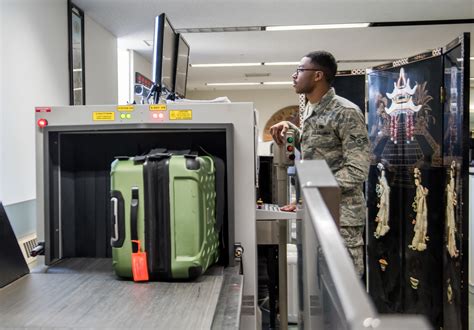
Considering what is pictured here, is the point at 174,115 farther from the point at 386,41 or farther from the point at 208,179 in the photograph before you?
the point at 386,41

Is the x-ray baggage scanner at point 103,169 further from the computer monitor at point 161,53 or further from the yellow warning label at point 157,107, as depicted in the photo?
the computer monitor at point 161,53

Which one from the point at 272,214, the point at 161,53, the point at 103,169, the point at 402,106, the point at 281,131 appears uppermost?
the point at 161,53

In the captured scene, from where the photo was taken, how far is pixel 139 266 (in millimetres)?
1446

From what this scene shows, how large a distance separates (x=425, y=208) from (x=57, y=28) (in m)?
3.49

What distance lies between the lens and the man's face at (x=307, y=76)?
2.22 m

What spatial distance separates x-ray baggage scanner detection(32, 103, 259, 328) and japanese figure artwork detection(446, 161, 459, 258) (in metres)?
1.49

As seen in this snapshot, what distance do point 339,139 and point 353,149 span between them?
0.12 m

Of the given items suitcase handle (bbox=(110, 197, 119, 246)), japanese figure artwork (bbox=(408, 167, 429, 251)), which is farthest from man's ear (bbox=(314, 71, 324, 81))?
suitcase handle (bbox=(110, 197, 119, 246))

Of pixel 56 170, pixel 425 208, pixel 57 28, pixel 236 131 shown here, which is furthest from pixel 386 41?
pixel 56 170

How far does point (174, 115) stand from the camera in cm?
163

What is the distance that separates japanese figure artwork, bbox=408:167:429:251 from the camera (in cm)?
285

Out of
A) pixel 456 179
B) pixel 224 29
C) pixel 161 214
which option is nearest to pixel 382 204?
pixel 456 179

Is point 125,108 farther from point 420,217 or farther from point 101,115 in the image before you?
point 420,217

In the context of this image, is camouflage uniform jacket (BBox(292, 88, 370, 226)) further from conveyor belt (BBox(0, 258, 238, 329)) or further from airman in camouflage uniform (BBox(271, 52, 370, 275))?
conveyor belt (BBox(0, 258, 238, 329))
